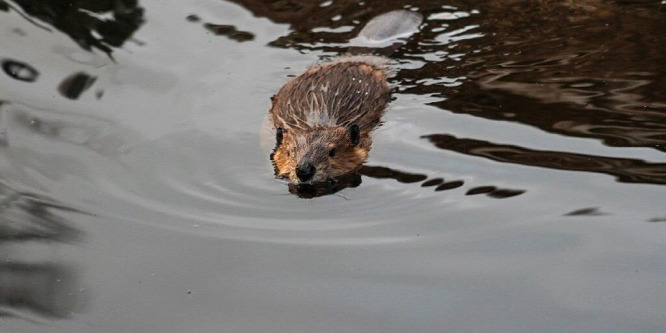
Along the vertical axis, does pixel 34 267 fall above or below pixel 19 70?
below

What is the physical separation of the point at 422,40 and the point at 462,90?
887 mm

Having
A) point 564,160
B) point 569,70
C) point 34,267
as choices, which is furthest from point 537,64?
point 34,267

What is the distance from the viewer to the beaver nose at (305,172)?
5523 millimetres

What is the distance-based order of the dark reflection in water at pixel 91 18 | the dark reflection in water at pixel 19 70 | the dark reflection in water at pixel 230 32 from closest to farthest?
the dark reflection in water at pixel 19 70
the dark reflection in water at pixel 91 18
the dark reflection in water at pixel 230 32

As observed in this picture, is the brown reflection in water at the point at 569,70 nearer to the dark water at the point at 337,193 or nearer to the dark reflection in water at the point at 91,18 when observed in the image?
the dark water at the point at 337,193

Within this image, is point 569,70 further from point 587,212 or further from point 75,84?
point 75,84

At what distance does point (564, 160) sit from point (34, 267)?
2609 mm

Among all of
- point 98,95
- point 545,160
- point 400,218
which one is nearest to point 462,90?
point 545,160

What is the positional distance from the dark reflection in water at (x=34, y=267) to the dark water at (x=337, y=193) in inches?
0.4

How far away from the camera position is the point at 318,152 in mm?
5816

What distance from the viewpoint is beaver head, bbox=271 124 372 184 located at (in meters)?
5.64

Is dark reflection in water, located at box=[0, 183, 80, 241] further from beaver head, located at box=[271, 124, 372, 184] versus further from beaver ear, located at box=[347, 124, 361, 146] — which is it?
beaver ear, located at box=[347, 124, 361, 146]

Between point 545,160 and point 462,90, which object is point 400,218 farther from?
point 462,90

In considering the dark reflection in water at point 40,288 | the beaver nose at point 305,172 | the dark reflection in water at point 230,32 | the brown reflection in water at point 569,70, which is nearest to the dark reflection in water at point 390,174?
the beaver nose at point 305,172
